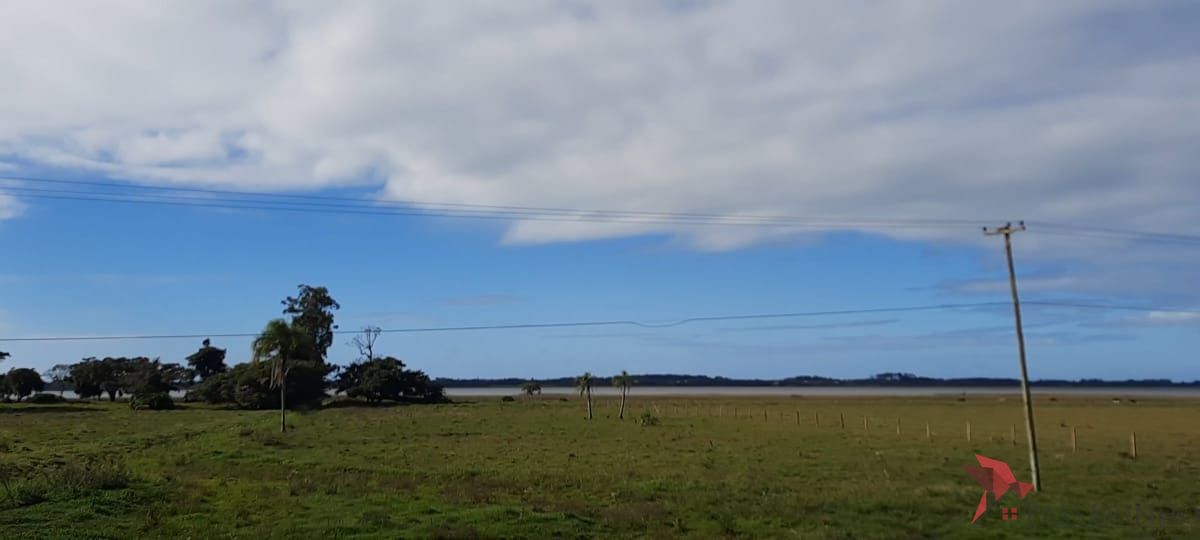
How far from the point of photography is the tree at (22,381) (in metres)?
98.9

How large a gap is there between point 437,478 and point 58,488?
37.1ft

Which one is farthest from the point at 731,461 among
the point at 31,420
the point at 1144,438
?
the point at 31,420

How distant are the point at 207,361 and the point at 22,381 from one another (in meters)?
21.3

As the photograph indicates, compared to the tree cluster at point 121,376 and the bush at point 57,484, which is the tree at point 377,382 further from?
the bush at point 57,484

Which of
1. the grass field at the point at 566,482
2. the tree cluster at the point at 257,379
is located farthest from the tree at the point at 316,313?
the grass field at the point at 566,482

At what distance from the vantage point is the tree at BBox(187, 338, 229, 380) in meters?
114

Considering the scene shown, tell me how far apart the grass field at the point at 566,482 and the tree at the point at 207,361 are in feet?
194

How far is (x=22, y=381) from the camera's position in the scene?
9944cm

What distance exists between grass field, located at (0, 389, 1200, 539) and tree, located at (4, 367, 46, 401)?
173 ft

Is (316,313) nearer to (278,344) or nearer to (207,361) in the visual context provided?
(207,361)

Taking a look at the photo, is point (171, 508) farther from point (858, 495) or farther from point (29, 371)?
point (29, 371)

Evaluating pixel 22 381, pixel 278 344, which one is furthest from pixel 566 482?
pixel 22 381

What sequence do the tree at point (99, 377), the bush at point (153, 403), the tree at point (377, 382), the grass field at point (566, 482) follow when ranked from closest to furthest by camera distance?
the grass field at point (566, 482) < the bush at point (153, 403) < the tree at point (377, 382) < the tree at point (99, 377)

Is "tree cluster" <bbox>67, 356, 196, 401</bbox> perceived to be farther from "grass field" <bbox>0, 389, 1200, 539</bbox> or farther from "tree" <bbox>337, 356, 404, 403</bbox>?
"grass field" <bbox>0, 389, 1200, 539</bbox>
